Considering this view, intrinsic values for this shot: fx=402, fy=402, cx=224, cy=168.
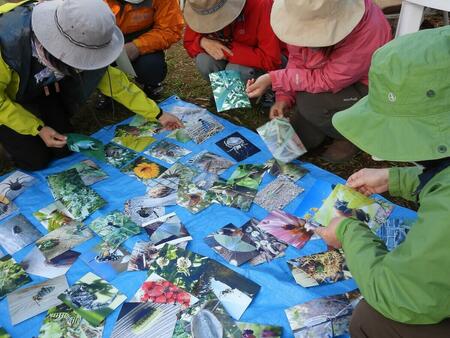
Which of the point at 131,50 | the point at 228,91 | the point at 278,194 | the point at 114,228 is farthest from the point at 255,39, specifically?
the point at 114,228

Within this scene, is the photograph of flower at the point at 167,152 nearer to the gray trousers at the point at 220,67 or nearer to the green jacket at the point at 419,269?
the gray trousers at the point at 220,67

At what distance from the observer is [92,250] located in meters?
1.95

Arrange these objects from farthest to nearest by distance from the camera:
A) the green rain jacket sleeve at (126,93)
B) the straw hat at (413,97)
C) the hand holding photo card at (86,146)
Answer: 1. the green rain jacket sleeve at (126,93)
2. the hand holding photo card at (86,146)
3. the straw hat at (413,97)

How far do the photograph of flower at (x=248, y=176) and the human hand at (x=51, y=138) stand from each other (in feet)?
3.17

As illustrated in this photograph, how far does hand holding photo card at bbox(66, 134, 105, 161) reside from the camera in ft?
7.63

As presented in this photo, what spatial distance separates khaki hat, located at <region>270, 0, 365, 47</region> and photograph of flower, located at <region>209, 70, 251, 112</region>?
566mm

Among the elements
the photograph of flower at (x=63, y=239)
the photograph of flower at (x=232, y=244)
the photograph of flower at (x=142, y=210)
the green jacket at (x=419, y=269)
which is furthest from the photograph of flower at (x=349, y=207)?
the photograph of flower at (x=63, y=239)

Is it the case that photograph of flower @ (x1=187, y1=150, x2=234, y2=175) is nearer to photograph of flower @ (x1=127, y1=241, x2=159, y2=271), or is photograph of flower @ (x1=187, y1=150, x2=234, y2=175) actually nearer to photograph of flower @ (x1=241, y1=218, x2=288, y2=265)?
photograph of flower @ (x1=241, y1=218, x2=288, y2=265)

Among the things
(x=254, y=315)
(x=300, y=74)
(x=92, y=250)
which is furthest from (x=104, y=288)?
(x=300, y=74)

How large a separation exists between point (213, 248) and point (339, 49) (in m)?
1.18

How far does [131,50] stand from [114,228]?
136 cm

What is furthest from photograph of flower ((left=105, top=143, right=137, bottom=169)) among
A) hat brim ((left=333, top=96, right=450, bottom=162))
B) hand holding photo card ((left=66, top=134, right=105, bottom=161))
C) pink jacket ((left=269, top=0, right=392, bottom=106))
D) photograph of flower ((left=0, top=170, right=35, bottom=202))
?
hat brim ((left=333, top=96, right=450, bottom=162))

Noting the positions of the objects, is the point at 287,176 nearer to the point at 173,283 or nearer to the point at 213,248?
the point at 213,248

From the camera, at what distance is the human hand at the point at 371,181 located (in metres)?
1.69
